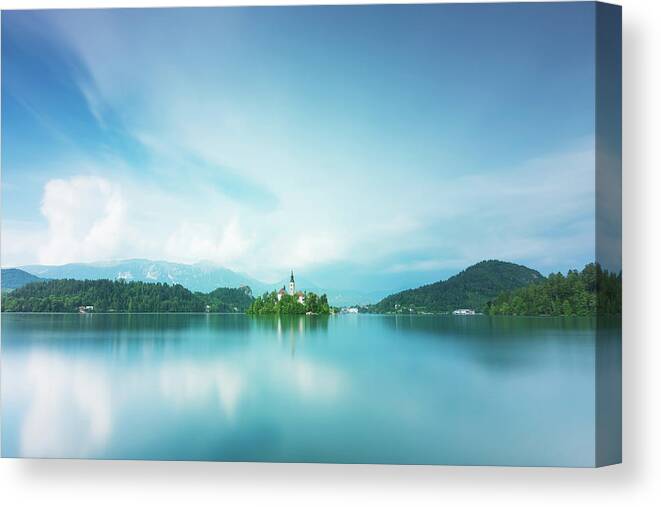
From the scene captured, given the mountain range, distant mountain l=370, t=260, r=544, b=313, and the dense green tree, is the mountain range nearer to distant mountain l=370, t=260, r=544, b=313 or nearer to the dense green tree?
the dense green tree

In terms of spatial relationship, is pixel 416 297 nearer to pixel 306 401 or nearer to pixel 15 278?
pixel 306 401

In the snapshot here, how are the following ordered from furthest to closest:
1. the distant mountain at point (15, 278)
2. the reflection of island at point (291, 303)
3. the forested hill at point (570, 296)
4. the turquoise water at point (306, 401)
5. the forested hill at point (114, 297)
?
the reflection of island at point (291, 303) → the forested hill at point (114, 297) → the distant mountain at point (15, 278) → the turquoise water at point (306, 401) → the forested hill at point (570, 296)

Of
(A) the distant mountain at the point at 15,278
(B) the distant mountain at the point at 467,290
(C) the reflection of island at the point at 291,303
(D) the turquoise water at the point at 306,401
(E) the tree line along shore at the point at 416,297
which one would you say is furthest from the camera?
(C) the reflection of island at the point at 291,303

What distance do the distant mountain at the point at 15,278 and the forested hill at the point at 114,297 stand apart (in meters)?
0.14

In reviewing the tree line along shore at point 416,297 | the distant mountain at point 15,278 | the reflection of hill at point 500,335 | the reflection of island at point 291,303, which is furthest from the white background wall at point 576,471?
the reflection of island at point 291,303

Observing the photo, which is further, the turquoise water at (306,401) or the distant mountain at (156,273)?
the distant mountain at (156,273)

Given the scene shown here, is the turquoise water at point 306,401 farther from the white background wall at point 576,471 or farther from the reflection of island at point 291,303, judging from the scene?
the reflection of island at point 291,303

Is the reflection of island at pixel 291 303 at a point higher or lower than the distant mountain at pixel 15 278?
lower

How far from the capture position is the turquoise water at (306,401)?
5812 millimetres

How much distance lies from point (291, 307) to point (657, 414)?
26.8ft

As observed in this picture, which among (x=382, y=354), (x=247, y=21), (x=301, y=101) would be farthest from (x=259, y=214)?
(x=382, y=354)

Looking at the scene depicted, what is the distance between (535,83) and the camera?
6.66 m

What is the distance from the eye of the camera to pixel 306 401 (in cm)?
679

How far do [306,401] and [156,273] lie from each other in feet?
13.6
